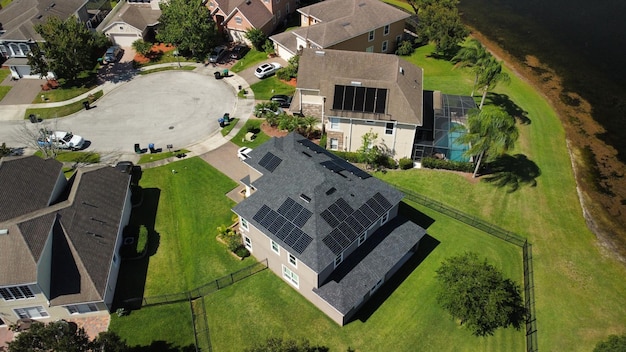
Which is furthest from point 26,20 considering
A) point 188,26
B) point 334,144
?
point 334,144

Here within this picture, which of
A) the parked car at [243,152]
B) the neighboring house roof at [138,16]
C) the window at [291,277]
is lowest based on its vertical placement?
the window at [291,277]

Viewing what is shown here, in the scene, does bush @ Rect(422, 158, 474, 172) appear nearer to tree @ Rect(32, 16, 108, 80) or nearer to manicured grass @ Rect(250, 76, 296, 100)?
manicured grass @ Rect(250, 76, 296, 100)

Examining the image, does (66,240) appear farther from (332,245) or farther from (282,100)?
(282,100)

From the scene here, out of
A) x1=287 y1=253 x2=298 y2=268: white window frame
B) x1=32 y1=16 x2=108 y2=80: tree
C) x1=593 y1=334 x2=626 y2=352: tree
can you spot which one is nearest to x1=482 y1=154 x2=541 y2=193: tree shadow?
x1=593 y1=334 x2=626 y2=352: tree

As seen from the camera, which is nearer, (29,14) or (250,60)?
(29,14)

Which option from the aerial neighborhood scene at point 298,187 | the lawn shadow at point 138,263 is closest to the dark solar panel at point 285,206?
the aerial neighborhood scene at point 298,187

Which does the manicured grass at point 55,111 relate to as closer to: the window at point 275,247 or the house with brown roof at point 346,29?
the house with brown roof at point 346,29
